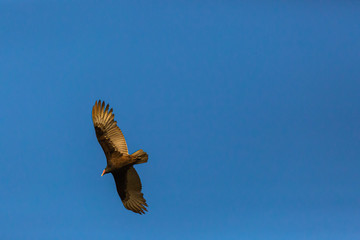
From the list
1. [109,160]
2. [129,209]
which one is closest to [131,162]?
[109,160]

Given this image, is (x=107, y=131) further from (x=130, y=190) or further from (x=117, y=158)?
(x=130, y=190)

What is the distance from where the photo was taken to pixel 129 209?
15406mm

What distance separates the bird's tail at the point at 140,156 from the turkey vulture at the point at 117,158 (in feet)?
2.58

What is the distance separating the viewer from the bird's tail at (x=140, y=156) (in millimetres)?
14102

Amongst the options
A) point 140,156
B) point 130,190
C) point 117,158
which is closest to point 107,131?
point 117,158

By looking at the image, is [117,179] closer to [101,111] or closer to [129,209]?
[129,209]

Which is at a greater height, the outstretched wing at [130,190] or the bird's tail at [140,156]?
the bird's tail at [140,156]

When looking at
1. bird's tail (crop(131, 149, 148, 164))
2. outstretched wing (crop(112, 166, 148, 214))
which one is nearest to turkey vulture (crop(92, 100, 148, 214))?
outstretched wing (crop(112, 166, 148, 214))

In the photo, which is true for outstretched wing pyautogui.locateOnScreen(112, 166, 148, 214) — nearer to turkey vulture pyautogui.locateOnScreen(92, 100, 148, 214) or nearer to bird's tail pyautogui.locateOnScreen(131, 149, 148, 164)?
turkey vulture pyautogui.locateOnScreen(92, 100, 148, 214)

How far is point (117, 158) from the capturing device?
49.1 ft

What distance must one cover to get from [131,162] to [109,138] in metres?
1.53

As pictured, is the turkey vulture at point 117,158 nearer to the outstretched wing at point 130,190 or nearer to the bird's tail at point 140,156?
the outstretched wing at point 130,190

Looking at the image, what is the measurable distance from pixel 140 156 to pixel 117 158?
4.31 feet

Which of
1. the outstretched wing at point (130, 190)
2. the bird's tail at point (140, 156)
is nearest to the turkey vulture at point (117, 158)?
the outstretched wing at point (130, 190)
